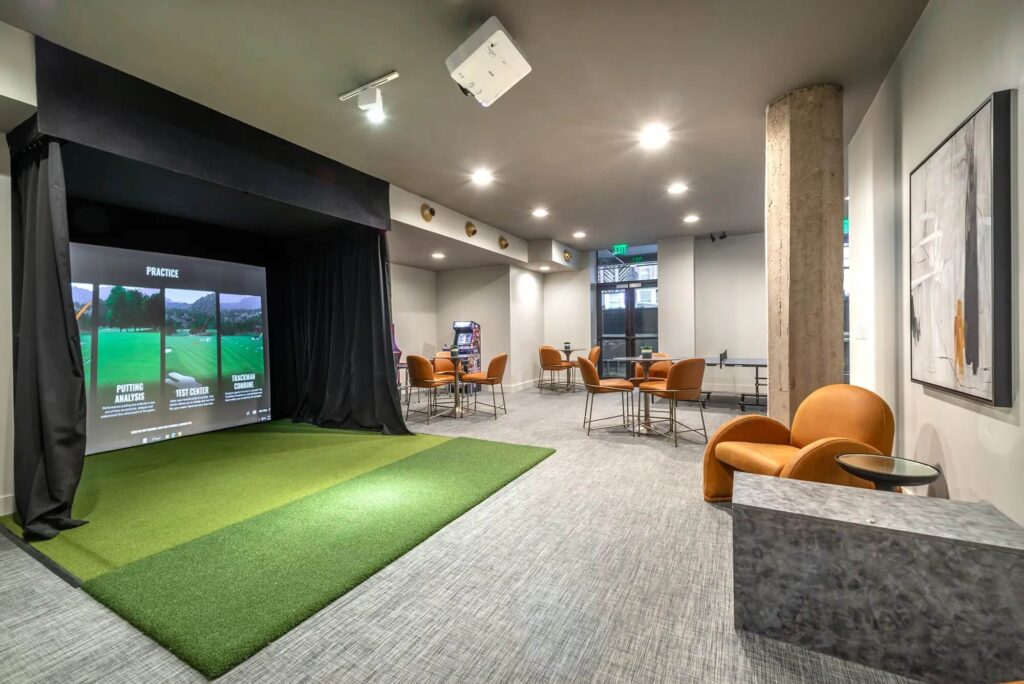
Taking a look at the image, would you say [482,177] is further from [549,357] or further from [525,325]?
[525,325]

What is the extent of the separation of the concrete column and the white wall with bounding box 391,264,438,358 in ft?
20.3

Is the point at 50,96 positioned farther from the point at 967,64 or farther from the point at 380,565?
the point at 967,64

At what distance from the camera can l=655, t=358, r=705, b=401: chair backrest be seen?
404 cm

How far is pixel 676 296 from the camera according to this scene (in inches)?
311

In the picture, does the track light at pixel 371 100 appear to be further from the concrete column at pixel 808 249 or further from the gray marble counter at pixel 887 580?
the gray marble counter at pixel 887 580

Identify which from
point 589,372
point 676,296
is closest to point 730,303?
point 676,296

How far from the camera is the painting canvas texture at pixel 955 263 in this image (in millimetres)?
1605

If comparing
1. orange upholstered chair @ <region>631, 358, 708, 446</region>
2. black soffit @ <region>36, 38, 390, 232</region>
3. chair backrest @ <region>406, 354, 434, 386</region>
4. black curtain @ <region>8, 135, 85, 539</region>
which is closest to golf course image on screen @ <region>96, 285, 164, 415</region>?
black soffit @ <region>36, 38, 390, 232</region>

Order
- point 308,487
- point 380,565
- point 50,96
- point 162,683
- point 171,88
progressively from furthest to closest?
point 308,487 → point 171,88 → point 50,96 → point 380,565 → point 162,683

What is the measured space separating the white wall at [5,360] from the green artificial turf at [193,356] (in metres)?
2.01

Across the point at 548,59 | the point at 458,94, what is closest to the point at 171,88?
the point at 458,94

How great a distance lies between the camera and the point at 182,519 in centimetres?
264

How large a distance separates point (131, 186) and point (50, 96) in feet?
4.59

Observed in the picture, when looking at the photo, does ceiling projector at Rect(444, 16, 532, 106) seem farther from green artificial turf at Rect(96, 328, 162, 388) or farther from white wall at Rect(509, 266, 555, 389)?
white wall at Rect(509, 266, 555, 389)
